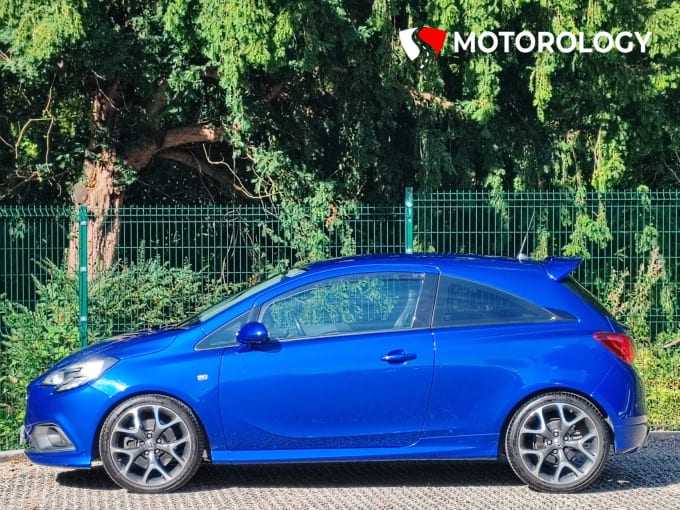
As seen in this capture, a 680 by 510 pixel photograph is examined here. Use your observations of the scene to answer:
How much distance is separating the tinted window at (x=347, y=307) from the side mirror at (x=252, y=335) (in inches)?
6.1

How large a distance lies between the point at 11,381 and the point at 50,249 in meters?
1.67

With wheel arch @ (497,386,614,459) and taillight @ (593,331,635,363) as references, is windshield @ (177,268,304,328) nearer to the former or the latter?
wheel arch @ (497,386,614,459)

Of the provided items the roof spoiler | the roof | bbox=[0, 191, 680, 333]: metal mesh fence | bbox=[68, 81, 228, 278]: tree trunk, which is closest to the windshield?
the roof

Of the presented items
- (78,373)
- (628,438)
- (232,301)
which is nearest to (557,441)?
(628,438)

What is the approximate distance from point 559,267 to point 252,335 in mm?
2257

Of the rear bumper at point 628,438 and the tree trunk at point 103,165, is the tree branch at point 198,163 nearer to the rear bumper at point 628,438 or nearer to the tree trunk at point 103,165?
the tree trunk at point 103,165

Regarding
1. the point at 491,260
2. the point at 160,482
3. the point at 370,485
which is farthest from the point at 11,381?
the point at 491,260

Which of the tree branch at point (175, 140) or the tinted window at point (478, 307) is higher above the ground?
the tree branch at point (175, 140)

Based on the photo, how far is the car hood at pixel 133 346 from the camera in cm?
741

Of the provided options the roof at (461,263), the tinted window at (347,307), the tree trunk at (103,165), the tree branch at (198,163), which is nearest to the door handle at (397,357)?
the tinted window at (347,307)

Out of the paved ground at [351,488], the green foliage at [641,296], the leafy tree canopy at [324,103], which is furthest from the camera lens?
the leafy tree canopy at [324,103]

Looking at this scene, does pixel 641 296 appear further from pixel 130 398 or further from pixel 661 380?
pixel 130 398

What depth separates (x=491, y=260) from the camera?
25.8 feet

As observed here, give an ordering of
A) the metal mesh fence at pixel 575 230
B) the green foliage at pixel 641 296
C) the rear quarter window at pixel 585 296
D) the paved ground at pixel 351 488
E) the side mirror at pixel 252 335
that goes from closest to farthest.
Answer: the paved ground at pixel 351 488
the side mirror at pixel 252 335
the rear quarter window at pixel 585 296
the metal mesh fence at pixel 575 230
the green foliage at pixel 641 296
